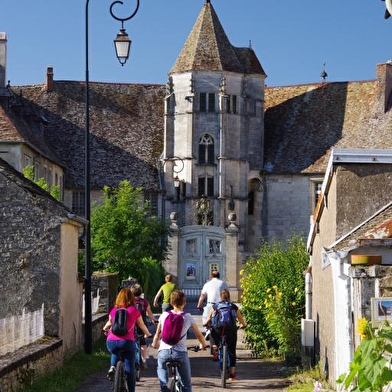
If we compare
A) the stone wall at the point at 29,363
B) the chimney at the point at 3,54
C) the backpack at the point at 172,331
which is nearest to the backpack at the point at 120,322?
the backpack at the point at 172,331

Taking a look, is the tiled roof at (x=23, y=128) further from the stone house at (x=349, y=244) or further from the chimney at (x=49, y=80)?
the stone house at (x=349, y=244)

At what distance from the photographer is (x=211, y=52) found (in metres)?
65.2

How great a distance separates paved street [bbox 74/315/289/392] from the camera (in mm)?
17984

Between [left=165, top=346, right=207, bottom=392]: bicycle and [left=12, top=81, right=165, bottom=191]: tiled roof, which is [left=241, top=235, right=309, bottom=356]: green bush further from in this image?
[left=12, top=81, right=165, bottom=191]: tiled roof

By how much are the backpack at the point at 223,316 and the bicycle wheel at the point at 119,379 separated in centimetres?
465

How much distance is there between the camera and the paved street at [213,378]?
59.0 feet

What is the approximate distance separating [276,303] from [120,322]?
8873mm

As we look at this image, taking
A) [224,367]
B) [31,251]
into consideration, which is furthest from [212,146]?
[224,367]

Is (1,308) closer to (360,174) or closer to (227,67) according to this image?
(360,174)

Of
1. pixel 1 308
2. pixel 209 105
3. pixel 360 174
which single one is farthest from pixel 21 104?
pixel 360 174

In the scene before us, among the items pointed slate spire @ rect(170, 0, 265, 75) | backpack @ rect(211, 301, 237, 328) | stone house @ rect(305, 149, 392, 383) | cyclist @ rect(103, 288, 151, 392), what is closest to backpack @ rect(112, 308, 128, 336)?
cyclist @ rect(103, 288, 151, 392)

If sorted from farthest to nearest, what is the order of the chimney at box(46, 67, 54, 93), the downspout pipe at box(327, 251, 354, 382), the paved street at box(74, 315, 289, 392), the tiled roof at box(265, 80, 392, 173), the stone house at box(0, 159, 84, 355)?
the chimney at box(46, 67, 54, 93) → the tiled roof at box(265, 80, 392, 173) → the stone house at box(0, 159, 84, 355) → the paved street at box(74, 315, 289, 392) → the downspout pipe at box(327, 251, 354, 382)

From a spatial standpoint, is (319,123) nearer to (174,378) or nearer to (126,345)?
(126,345)

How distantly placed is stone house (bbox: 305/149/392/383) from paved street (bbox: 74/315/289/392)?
1.05 m
